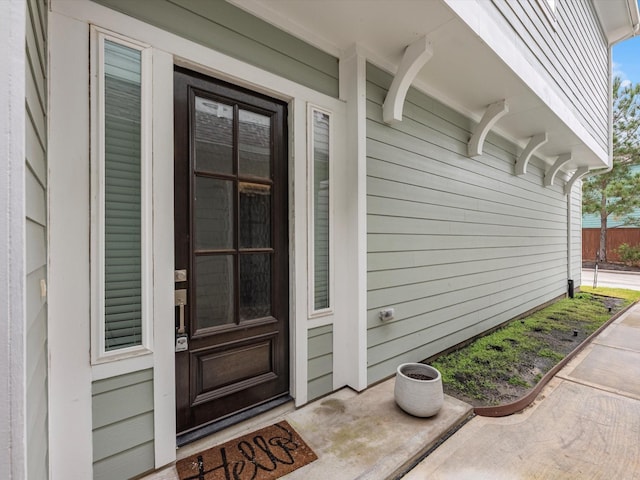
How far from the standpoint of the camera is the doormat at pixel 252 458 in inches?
56.7

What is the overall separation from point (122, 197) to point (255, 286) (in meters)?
0.87

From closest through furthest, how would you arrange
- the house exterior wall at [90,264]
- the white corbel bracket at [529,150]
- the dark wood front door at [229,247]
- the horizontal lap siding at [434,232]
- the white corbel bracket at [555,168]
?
the house exterior wall at [90,264]
the dark wood front door at [229,247]
the horizontal lap siding at [434,232]
the white corbel bracket at [529,150]
the white corbel bracket at [555,168]

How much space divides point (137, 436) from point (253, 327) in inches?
29.3

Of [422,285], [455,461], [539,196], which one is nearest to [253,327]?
[455,461]

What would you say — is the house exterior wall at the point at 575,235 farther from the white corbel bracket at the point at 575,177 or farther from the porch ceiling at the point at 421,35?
the porch ceiling at the point at 421,35

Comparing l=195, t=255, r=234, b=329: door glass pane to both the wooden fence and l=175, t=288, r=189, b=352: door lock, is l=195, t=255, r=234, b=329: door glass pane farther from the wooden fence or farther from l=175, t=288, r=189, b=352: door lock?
the wooden fence

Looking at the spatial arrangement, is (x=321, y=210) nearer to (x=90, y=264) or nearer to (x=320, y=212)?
(x=320, y=212)

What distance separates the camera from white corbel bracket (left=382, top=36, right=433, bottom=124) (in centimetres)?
213

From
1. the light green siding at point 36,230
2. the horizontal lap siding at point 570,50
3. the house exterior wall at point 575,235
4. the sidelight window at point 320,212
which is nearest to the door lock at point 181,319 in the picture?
the light green siding at point 36,230

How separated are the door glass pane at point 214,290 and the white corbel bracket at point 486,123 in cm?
287

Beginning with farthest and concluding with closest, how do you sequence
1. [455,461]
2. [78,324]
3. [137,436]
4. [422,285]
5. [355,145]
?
1. [422,285]
2. [355,145]
3. [455,461]
4. [137,436]
5. [78,324]

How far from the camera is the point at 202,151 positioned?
1686 mm

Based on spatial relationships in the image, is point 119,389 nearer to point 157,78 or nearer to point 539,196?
point 157,78

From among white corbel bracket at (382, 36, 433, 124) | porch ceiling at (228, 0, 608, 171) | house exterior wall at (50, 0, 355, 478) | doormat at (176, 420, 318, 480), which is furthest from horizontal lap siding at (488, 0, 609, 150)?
doormat at (176, 420, 318, 480)
